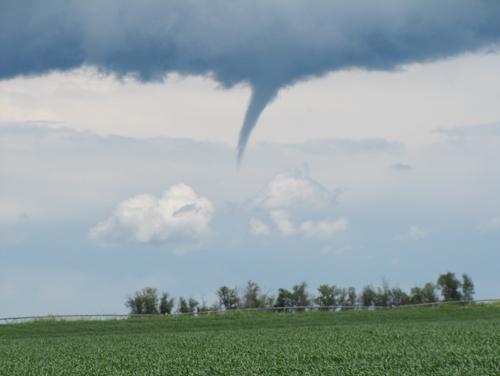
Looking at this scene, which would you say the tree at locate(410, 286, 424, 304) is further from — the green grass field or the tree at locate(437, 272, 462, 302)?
the green grass field

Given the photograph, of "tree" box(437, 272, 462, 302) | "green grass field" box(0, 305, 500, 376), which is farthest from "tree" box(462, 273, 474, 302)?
"green grass field" box(0, 305, 500, 376)

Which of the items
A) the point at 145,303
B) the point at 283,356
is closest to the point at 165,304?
the point at 145,303

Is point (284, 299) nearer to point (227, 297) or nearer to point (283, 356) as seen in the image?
point (227, 297)

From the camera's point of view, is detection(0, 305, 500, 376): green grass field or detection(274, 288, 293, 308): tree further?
detection(274, 288, 293, 308): tree

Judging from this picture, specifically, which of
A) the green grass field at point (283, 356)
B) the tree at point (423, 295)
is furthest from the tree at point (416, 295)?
the green grass field at point (283, 356)

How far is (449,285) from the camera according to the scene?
77625 millimetres

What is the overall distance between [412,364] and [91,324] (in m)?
36.8

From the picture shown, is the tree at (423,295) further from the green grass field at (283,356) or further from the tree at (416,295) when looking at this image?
the green grass field at (283,356)

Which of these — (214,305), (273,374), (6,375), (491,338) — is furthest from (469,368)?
(214,305)

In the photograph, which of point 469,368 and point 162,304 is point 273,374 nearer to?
point 469,368

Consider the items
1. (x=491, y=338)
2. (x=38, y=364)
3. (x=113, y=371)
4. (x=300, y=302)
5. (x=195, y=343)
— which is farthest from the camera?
(x=300, y=302)

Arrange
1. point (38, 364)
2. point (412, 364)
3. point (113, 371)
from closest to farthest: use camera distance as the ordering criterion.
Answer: point (412, 364), point (113, 371), point (38, 364)

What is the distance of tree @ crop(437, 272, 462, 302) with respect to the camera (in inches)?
3034

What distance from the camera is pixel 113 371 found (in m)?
19.5
